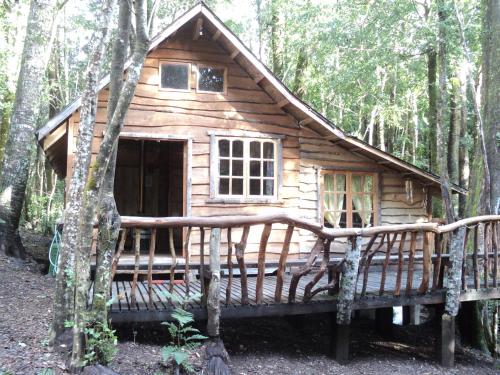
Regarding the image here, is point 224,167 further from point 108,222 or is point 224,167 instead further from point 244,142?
point 108,222

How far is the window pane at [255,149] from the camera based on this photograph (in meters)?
9.91

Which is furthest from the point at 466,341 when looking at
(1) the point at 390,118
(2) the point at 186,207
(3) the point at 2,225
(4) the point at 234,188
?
(1) the point at 390,118

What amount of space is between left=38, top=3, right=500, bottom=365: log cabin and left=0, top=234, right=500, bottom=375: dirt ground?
0.55 metres

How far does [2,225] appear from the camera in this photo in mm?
9938

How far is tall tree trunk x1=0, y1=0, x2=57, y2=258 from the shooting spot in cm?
1009

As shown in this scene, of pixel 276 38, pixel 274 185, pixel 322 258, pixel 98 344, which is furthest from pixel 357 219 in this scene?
pixel 276 38

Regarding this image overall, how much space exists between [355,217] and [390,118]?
31.4 ft

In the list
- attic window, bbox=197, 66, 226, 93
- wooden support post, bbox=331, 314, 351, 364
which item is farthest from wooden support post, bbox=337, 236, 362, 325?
attic window, bbox=197, 66, 226, 93

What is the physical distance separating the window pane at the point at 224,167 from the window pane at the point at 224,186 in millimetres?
130

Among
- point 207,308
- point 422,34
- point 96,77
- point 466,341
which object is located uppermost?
point 422,34

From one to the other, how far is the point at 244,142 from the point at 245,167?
0.55 meters

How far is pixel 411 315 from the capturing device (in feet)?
35.7

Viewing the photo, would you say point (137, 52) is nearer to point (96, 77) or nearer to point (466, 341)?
point (96, 77)

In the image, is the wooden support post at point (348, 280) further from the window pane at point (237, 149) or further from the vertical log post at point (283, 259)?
the window pane at point (237, 149)
